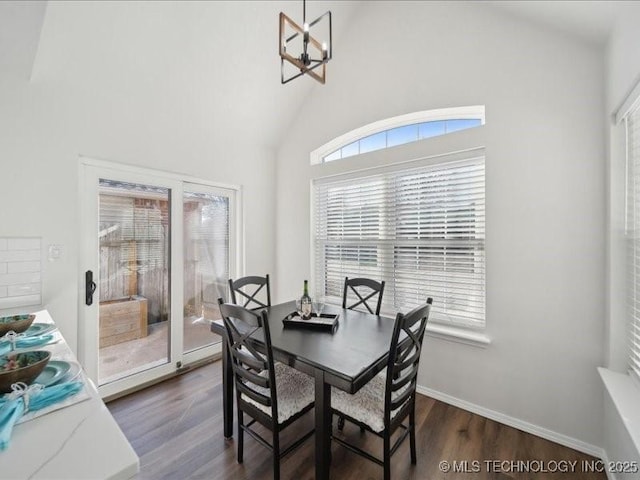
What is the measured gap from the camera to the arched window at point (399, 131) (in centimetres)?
259

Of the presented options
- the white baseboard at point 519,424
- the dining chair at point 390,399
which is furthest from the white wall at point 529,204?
the dining chair at point 390,399

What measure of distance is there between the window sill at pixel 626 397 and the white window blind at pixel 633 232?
0.07 meters

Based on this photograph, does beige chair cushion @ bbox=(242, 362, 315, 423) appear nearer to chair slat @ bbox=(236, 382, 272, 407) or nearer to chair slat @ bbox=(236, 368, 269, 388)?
chair slat @ bbox=(236, 382, 272, 407)

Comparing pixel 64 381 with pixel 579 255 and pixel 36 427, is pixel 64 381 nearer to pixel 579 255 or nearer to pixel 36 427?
pixel 36 427

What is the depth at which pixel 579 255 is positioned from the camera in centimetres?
197

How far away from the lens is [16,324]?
60.4 inches

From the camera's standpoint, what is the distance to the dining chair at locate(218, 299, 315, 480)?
1.55 m

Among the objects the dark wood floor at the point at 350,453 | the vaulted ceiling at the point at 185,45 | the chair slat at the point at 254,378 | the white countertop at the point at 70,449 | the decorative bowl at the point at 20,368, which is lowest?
the dark wood floor at the point at 350,453

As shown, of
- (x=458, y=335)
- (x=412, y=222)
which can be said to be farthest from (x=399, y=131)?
(x=458, y=335)

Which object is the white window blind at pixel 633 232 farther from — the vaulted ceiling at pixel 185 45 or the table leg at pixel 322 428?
the table leg at pixel 322 428

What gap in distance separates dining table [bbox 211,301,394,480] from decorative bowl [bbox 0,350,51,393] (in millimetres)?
907

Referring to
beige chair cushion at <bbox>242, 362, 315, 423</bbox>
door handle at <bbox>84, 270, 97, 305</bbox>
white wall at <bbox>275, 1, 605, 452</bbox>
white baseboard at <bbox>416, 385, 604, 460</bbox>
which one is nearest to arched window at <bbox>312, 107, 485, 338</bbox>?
white wall at <bbox>275, 1, 605, 452</bbox>

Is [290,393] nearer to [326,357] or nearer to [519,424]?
[326,357]

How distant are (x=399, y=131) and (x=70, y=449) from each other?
3187mm
